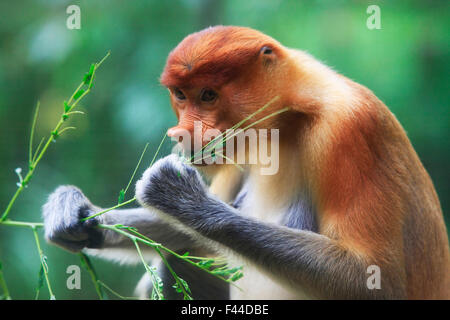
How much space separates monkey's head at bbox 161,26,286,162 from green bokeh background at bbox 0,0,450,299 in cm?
135

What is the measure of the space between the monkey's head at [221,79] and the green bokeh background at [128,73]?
1.35 m

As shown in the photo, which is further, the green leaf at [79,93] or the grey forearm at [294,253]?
the grey forearm at [294,253]

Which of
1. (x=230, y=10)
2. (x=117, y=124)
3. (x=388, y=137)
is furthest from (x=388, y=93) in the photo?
(x=117, y=124)

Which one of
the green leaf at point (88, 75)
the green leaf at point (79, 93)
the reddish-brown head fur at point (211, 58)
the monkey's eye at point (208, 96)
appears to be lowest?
the monkey's eye at point (208, 96)

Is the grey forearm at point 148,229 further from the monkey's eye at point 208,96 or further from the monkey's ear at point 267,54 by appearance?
the monkey's ear at point 267,54

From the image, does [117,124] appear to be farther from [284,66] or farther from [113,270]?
[284,66]

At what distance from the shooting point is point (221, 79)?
1.79 metres

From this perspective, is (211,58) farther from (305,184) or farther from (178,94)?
(305,184)

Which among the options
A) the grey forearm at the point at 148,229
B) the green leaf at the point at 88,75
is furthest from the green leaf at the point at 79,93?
the grey forearm at the point at 148,229

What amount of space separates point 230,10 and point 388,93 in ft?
3.70

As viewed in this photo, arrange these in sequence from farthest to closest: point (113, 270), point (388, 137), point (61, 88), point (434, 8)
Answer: point (113, 270)
point (61, 88)
point (434, 8)
point (388, 137)

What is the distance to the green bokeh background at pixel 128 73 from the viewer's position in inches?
129

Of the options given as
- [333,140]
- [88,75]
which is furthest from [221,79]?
[88,75]

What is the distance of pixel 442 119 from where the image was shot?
3436mm
